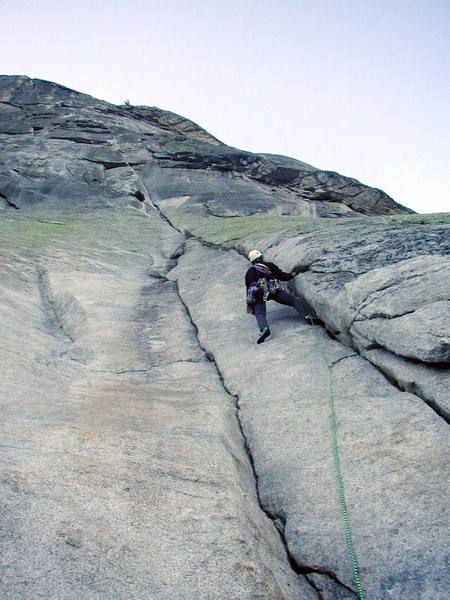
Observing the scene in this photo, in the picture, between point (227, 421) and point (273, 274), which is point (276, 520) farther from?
point (273, 274)

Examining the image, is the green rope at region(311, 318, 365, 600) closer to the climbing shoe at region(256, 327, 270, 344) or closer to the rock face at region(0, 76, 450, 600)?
the rock face at region(0, 76, 450, 600)

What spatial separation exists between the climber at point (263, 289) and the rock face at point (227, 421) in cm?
40

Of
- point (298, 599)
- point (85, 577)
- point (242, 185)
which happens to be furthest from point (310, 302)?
point (242, 185)

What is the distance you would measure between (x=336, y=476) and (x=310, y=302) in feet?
18.5

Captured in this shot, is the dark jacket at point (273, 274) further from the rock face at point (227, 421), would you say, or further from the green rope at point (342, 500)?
the green rope at point (342, 500)

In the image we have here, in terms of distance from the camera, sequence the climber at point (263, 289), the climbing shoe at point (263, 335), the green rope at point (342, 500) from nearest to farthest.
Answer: the green rope at point (342, 500) < the climbing shoe at point (263, 335) < the climber at point (263, 289)

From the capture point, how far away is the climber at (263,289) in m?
11.9

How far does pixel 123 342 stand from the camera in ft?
38.4

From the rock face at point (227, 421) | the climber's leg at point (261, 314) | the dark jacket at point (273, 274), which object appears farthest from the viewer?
the dark jacket at point (273, 274)

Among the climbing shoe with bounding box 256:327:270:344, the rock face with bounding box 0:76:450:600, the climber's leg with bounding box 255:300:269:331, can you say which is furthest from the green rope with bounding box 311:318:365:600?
the climber's leg with bounding box 255:300:269:331

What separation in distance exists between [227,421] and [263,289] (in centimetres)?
487

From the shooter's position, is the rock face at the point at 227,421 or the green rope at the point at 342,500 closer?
the rock face at the point at 227,421

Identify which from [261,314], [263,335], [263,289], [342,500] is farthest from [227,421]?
[263,289]

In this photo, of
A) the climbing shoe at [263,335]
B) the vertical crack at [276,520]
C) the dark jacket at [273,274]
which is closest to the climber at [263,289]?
the dark jacket at [273,274]
